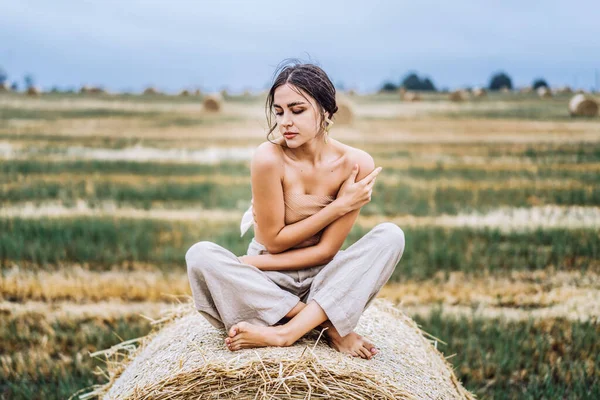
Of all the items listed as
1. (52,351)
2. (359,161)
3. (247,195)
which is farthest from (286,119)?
(247,195)

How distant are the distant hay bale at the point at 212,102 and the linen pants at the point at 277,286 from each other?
21459mm

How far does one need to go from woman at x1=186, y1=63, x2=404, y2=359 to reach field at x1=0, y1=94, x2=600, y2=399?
0.35 metres

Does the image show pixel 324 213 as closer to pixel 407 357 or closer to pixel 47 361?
pixel 407 357

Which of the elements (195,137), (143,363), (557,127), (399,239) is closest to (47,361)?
(143,363)

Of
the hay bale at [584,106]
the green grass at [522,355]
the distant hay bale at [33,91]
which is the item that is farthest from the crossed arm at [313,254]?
the distant hay bale at [33,91]

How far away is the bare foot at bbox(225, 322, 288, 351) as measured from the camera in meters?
3.01

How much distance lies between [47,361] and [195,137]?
48.9 ft

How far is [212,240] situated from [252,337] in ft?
16.8

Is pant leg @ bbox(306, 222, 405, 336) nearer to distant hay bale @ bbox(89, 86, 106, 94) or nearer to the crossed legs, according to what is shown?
the crossed legs

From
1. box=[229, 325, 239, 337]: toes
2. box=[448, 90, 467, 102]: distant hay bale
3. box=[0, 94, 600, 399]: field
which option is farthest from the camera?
box=[448, 90, 467, 102]: distant hay bale

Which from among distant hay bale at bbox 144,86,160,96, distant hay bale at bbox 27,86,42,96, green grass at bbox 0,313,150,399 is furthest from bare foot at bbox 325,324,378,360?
distant hay bale at bbox 144,86,160,96

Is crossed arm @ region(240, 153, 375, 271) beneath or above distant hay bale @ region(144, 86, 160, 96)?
above

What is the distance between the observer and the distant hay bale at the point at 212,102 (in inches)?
954

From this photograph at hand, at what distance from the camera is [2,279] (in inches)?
265
